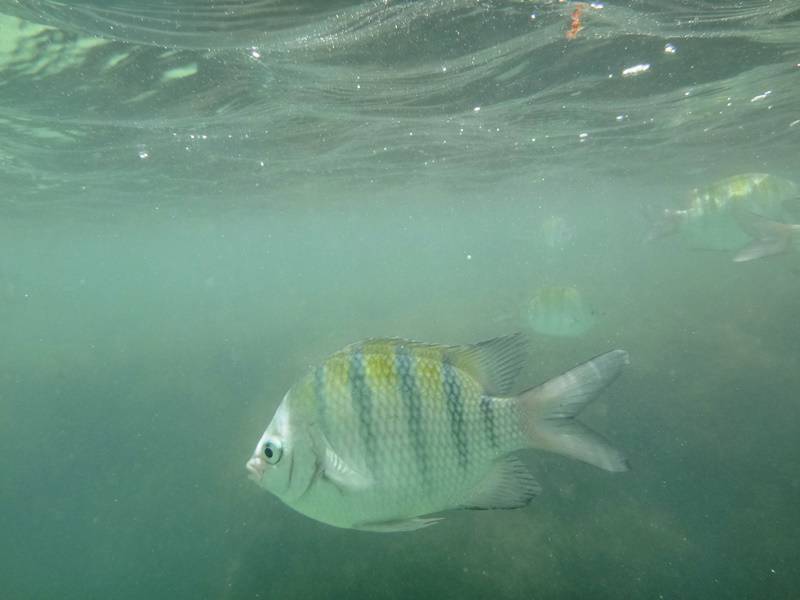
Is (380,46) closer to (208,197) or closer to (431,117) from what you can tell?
(431,117)

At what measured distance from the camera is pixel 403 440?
8.13 feet

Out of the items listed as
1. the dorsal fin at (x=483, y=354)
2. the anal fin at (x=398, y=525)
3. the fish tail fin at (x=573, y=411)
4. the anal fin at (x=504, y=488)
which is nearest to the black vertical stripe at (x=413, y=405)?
the dorsal fin at (x=483, y=354)

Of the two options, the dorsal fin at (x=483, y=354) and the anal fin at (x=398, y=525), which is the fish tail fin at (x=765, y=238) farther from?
the anal fin at (x=398, y=525)

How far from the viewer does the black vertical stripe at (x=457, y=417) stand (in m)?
2.48

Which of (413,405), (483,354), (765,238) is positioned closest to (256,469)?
(413,405)

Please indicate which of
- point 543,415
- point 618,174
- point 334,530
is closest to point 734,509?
point 334,530

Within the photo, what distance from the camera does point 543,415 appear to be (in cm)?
239

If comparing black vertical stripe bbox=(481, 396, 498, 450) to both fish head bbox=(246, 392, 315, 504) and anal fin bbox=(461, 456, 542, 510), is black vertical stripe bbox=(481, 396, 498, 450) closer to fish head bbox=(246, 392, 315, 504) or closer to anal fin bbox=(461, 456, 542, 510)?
anal fin bbox=(461, 456, 542, 510)

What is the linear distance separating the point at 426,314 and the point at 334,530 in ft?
60.8

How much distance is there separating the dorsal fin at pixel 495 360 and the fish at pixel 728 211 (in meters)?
6.22

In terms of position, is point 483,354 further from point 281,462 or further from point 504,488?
point 281,462

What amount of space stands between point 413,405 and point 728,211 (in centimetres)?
753

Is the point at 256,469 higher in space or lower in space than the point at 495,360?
lower

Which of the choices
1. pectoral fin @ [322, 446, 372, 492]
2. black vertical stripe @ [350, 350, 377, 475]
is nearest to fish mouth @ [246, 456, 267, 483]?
pectoral fin @ [322, 446, 372, 492]
